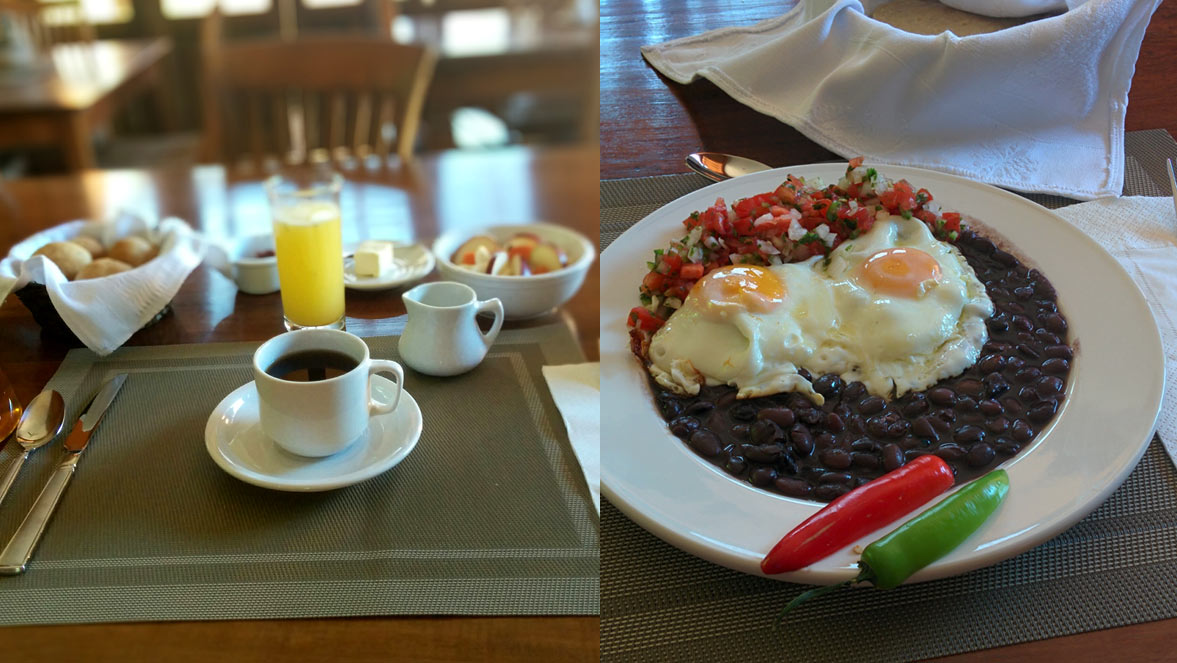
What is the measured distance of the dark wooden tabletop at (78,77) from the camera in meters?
2.11

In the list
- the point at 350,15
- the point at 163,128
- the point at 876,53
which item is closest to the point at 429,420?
the point at 876,53

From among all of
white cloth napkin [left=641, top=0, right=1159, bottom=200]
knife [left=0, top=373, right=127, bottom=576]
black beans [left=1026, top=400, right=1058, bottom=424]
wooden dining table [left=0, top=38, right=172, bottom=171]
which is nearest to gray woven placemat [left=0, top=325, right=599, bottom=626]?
knife [left=0, top=373, right=127, bottom=576]

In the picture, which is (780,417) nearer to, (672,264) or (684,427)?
(684,427)

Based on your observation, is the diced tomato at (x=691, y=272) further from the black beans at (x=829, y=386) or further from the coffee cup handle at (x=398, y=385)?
the coffee cup handle at (x=398, y=385)

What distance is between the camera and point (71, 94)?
216 cm

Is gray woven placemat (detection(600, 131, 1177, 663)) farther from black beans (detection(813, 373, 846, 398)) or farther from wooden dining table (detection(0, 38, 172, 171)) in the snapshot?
wooden dining table (detection(0, 38, 172, 171))

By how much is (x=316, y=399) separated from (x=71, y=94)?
81.0 inches

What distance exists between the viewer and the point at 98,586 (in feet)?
1.45

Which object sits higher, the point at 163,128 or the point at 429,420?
the point at 429,420

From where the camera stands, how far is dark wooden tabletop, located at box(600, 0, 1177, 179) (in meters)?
0.95

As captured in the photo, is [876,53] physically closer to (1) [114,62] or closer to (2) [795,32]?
(2) [795,32]

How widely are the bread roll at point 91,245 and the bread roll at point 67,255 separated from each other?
13 mm

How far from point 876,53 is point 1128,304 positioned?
0.41m

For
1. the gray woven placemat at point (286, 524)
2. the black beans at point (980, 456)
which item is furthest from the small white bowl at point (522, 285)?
the black beans at point (980, 456)
